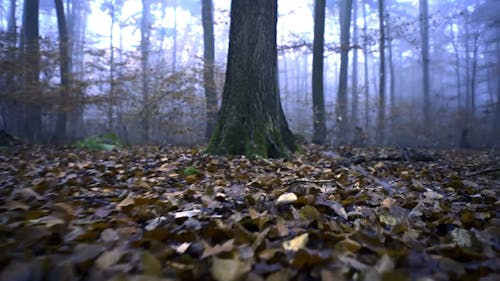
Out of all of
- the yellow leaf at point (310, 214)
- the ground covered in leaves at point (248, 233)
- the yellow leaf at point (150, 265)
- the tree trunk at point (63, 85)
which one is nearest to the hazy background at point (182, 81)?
the tree trunk at point (63, 85)

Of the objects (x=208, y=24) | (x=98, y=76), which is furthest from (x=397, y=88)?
(x=98, y=76)

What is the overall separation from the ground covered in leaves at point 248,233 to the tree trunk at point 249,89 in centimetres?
184

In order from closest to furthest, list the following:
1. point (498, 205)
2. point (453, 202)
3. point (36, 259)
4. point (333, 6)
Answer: point (36, 259), point (498, 205), point (453, 202), point (333, 6)

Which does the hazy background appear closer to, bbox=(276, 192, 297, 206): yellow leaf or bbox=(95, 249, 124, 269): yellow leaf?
bbox=(276, 192, 297, 206): yellow leaf

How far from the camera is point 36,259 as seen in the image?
3.21 ft

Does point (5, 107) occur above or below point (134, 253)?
above

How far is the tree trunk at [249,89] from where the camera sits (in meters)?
4.28

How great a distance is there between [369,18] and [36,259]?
28871mm

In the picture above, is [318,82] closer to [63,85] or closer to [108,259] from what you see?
[63,85]

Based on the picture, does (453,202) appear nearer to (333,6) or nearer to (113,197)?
(113,197)

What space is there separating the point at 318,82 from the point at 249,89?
224 inches

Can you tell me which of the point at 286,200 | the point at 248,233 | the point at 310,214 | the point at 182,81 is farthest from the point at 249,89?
the point at 182,81

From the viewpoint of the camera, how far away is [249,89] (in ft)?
14.2

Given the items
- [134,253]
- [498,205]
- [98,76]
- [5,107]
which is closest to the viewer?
[134,253]
